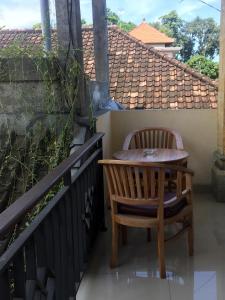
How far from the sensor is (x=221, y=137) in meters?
3.58

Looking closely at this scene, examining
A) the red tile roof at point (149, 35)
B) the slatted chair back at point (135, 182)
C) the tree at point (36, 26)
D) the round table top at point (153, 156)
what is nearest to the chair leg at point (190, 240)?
the slatted chair back at point (135, 182)

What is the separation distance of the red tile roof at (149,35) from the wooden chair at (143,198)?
14.5 metres

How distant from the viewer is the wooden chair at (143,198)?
2092 millimetres

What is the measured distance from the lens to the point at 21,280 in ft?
3.51

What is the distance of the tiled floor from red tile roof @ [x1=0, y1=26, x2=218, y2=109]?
4734mm

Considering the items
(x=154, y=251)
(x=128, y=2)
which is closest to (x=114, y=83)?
(x=128, y=2)

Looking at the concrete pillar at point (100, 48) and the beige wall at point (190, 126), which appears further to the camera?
the beige wall at point (190, 126)

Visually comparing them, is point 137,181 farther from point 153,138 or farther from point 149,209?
point 153,138

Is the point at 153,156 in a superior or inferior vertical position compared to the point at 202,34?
inferior

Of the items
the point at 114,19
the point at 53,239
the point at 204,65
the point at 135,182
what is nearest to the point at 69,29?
the point at 135,182

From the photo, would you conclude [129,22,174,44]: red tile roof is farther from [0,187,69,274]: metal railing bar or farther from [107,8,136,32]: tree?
[0,187,69,274]: metal railing bar

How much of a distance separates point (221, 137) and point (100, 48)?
1.70 meters

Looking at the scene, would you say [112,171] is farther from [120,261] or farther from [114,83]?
[114,83]

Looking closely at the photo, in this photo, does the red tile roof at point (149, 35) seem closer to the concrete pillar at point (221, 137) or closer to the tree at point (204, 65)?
the tree at point (204, 65)
